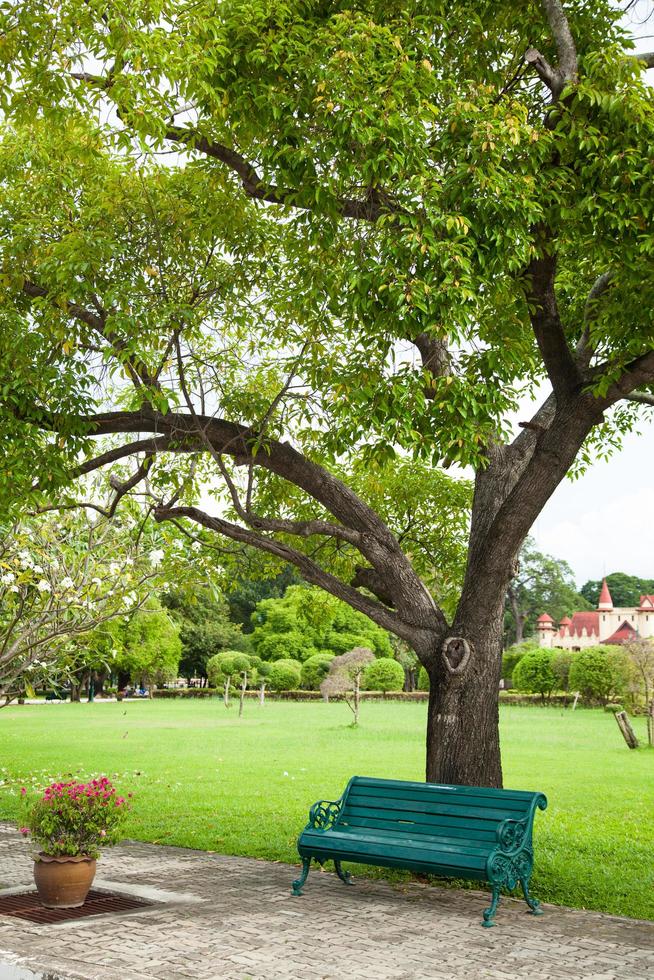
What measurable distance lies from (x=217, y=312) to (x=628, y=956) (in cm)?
694

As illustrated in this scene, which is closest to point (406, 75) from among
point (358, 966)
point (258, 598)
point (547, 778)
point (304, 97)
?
point (304, 97)

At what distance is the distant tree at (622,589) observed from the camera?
99938 mm

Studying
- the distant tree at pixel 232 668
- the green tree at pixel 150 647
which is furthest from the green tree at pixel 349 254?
the distant tree at pixel 232 668

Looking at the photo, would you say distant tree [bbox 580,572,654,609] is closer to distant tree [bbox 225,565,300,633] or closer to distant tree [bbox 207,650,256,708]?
distant tree [bbox 225,565,300,633]

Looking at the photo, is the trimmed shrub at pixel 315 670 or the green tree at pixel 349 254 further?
the trimmed shrub at pixel 315 670

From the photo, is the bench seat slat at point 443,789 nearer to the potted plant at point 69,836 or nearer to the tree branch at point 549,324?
the potted plant at point 69,836

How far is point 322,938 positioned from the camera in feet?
22.9

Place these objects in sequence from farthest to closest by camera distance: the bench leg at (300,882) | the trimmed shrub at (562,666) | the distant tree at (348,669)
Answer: the trimmed shrub at (562,666)
the distant tree at (348,669)
the bench leg at (300,882)

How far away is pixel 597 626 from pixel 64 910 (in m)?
79.8

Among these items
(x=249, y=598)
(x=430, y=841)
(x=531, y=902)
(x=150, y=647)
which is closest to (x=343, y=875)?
(x=430, y=841)

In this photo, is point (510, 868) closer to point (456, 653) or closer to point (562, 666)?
point (456, 653)

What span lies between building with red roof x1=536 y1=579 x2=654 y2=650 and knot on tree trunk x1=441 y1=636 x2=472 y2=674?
6693 centimetres

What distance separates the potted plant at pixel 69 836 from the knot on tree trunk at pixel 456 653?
3.18 metres

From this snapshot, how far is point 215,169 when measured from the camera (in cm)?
931
